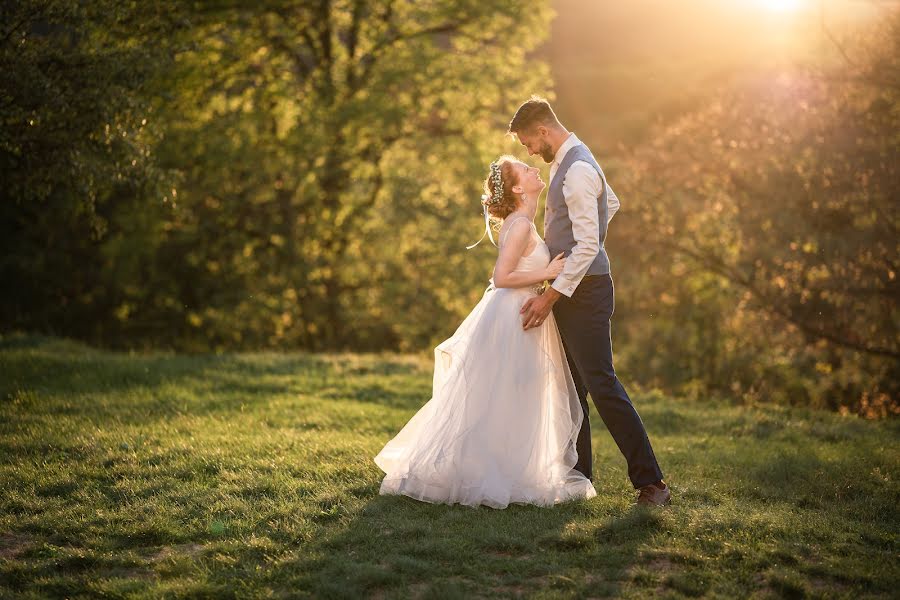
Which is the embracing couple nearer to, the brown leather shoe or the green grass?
the brown leather shoe

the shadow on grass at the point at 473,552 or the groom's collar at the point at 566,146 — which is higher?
the groom's collar at the point at 566,146

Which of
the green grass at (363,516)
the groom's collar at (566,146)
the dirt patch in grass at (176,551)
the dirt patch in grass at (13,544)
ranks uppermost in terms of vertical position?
the groom's collar at (566,146)

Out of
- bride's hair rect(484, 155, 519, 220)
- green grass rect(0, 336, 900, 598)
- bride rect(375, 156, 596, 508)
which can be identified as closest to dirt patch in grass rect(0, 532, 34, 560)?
green grass rect(0, 336, 900, 598)

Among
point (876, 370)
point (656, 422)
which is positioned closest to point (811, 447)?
point (656, 422)

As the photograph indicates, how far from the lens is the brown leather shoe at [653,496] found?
217 inches

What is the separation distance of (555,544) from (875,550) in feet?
5.96

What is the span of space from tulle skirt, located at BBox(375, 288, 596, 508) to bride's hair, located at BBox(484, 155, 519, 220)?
0.58m

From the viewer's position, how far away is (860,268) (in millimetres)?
11398

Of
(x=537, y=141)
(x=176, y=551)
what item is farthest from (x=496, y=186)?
(x=176, y=551)

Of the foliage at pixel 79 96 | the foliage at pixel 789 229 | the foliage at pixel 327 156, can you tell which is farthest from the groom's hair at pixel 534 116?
the foliage at pixel 327 156

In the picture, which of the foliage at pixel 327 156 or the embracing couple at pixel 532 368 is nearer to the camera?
the embracing couple at pixel 532 368

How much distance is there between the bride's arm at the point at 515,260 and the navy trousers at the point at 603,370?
307 millimetres

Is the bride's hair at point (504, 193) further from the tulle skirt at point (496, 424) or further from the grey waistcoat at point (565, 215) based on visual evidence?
the tulle skirt at point (496, 424)

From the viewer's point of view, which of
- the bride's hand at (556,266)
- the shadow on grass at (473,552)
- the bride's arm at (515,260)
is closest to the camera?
the shadow on grass at (473,552)
